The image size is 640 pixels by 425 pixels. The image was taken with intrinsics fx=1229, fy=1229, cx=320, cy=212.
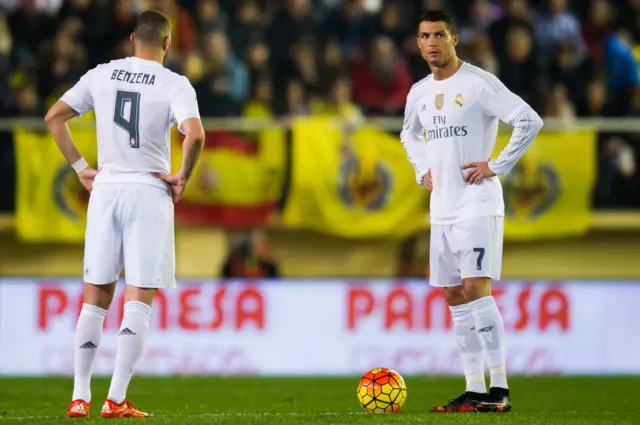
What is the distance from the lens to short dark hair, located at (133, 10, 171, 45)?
7.83 meters

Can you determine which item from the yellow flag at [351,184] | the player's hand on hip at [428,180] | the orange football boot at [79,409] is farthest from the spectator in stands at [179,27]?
the orange football boot at [79,409]

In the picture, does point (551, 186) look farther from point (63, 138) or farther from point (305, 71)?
point (63, 138)

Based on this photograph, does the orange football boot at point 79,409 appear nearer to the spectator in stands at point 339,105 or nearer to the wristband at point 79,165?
the wristband at point 79,165

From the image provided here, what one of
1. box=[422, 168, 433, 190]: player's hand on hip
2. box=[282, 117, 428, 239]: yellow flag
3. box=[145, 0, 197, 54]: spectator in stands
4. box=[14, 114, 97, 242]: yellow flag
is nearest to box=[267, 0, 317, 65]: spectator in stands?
box=[145, 0, 197, 54]: spectator in stands

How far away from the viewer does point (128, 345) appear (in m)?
7.73

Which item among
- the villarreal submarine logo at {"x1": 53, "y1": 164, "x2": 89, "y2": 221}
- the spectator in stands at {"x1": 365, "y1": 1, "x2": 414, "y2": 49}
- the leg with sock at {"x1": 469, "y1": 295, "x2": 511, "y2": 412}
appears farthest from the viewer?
the spectator in stands at {"x1": 365, "y1": 1, "x2": 414, "y2": 49}

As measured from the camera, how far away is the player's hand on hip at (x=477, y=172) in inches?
330

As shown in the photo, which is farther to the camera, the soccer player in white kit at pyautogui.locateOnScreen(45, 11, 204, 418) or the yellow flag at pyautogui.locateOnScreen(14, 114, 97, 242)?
the yellow flag at pyautogui.locateOnScreen(14, 114, 97, 242)

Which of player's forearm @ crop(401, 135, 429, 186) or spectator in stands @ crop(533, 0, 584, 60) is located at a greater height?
spectator in stands @ crop(533, 0, 584, 60)

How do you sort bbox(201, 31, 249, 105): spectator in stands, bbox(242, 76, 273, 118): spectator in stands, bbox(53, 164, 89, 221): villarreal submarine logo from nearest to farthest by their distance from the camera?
bbox(53, 164, 89, 221): villarreal submarine logo → bbox(242, 76, 273, 118): spectator in stands → bbox(201, 31, 249, 105): spectator in stands

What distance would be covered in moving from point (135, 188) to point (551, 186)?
8.82 metres

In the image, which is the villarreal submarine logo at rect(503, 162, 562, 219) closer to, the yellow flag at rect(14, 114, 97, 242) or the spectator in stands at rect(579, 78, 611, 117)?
the spectator in stands at rect(579, 78, 611, 117)

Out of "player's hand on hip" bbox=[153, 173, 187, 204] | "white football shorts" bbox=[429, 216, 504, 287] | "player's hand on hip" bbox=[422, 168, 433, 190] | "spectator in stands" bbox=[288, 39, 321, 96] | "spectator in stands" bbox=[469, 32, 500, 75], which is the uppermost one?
"spectator in stands" bbox=[469, 32, 500, 75]

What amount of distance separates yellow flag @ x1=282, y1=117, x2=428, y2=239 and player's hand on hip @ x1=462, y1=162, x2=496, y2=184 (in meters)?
6.95
